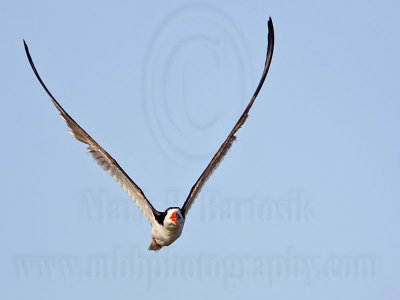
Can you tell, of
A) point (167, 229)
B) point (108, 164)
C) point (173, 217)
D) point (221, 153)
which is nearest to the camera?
point (173, 217)

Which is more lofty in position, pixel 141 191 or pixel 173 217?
pixel 141 191

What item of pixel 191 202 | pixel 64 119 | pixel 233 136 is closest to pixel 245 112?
pixel 233 136

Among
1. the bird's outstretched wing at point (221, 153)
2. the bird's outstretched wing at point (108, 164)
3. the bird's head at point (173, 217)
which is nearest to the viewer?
the bird's head at point (173, 217)

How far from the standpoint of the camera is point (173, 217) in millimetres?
25031

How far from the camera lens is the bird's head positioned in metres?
25.0

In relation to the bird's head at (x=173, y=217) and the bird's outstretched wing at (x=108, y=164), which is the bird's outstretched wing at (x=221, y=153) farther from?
the bird's outstretched wing at (x=108, y=164)

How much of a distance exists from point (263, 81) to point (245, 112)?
929 millimetres

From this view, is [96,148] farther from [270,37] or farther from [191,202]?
[270,37]

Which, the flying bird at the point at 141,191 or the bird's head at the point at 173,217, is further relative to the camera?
the flying bird at the point at 141,191

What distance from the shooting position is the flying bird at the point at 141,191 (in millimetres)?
25359

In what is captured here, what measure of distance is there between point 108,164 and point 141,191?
1.06 m


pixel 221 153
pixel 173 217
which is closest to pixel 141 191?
pixel 173 217

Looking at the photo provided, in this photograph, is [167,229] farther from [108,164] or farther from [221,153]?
[221,153]

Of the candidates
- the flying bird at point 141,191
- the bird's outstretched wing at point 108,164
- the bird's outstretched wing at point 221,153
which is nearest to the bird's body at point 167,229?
the flying bird at point 141,191
